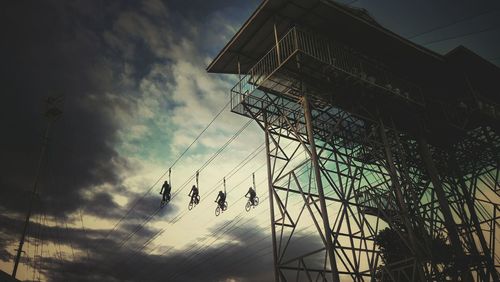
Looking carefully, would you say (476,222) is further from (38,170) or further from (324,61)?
(38,170)

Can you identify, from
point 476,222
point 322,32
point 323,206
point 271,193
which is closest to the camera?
point 323,206

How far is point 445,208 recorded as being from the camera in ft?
55.8

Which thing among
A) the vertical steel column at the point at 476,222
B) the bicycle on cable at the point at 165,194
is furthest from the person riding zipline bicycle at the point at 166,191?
the vertical steel column at the point at 476,222

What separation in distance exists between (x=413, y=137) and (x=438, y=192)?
3.48m

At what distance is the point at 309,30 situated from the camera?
1572 centimetres

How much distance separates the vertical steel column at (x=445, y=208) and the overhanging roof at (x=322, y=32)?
15.5 feet

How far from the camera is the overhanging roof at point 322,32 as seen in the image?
15086 mm

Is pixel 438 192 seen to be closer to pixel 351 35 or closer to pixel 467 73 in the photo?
pixel 467 73

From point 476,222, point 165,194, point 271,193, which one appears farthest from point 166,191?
point 476,222

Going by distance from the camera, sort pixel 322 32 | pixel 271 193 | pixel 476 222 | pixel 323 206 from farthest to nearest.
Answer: pixel 476 222 → pixel 322 32 → pixel 271 193 → pixel 323 206

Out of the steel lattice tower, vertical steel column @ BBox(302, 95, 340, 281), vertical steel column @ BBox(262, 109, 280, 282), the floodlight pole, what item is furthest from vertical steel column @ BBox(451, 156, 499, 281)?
the floodlight pole

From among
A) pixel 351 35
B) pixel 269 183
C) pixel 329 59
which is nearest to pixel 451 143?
pixel 351 35

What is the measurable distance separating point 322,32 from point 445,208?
424 inches

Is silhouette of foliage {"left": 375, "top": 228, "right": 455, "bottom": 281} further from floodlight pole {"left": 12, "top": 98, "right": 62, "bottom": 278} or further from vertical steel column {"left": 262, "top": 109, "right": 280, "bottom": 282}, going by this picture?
floodlight pole {"left": 12, "top": 98, "right": 62, "bottom": 278}
